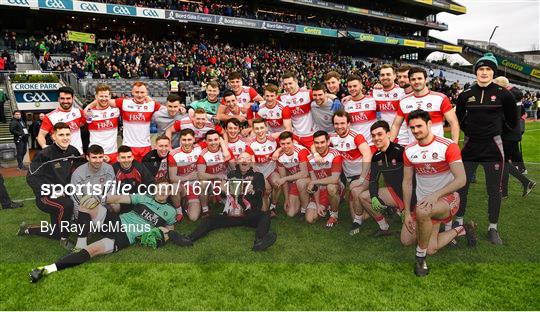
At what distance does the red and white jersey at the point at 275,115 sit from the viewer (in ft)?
22.7

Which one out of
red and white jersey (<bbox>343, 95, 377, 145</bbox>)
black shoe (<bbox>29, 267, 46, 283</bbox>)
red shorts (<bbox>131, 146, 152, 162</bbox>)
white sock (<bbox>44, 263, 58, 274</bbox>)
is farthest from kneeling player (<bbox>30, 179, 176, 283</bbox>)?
red and white jersey (<bbox>343, 95, 377, 145</bbox>)

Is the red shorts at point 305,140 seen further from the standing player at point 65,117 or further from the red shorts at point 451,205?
the standing player at point 65,117

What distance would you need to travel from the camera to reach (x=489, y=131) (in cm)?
503

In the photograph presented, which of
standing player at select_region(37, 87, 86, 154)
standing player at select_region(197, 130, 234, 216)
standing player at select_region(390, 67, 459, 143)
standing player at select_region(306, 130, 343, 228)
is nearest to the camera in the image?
standing player at select_region(390, 67, 459, 143)

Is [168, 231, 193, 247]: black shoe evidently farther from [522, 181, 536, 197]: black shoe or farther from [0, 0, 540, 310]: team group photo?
[522, 181, 536, 197]: black shoe

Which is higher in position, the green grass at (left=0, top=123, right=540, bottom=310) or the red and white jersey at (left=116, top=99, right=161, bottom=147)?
the red and white jersey at (left=116, top=99, right=161, bottom=147)

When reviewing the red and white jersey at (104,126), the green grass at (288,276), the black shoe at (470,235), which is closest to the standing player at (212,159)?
the green grass at (288,276)

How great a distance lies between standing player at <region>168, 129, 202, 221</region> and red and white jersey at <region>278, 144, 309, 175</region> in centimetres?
142

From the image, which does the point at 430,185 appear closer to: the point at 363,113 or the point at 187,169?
the point at 363,113

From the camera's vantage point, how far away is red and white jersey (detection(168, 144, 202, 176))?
6079 millimetres

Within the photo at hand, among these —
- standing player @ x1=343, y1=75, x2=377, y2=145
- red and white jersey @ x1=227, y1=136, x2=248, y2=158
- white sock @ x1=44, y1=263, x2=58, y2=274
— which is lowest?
white sock @ x1=44, y1=263, x2=58, y2=274

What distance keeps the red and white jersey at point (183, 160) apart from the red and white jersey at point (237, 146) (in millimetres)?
572

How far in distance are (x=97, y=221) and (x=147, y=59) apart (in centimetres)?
1894

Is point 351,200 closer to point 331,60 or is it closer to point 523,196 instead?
point 523,196
